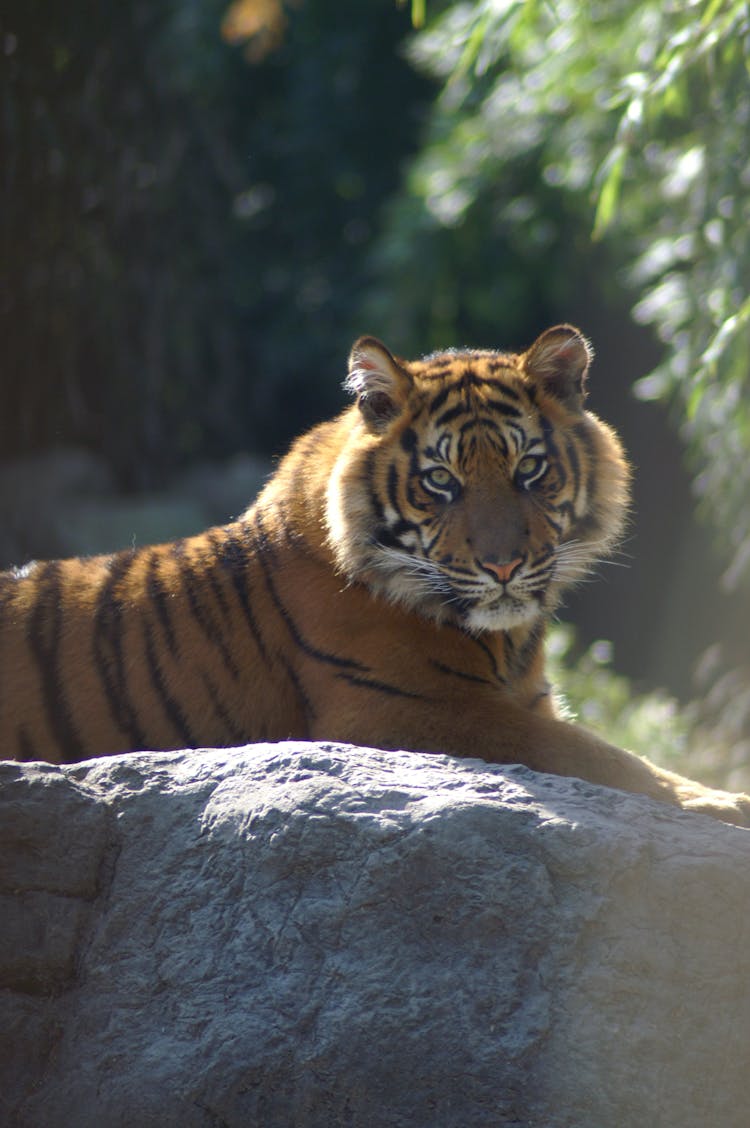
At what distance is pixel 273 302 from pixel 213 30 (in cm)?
238

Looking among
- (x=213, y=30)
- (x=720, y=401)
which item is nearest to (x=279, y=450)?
(x=213, y=30)

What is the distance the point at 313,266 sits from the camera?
12.7m

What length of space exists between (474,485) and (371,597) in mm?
369

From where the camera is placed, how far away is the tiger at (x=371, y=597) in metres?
3.25

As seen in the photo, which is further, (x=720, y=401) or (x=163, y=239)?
(x=163, y=239)

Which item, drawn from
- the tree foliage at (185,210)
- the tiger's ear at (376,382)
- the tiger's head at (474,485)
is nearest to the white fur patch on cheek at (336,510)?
the tiger's head at (474,485)

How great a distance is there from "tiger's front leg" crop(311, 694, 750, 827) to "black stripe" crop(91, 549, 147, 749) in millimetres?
465

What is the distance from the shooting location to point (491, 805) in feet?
8.04

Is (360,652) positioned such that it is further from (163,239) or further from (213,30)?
(213,30)

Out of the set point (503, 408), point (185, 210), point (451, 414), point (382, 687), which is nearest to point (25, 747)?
point (382, 687)

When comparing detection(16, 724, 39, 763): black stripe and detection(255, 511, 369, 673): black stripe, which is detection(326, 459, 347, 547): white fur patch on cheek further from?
detection(16, 724, 39, 763): black stripe

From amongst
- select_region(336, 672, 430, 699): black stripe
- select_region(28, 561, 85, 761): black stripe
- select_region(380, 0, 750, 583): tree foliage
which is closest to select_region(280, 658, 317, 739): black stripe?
select_region(336, 672, 430, 699): black stripe

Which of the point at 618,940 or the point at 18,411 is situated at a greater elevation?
the point at 18,411

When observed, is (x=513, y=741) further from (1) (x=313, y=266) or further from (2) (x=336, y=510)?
(1) (x=313, y=266)
